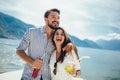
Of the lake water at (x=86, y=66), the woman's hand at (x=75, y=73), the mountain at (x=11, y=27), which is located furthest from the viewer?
the mountain at (x=11, y=27)

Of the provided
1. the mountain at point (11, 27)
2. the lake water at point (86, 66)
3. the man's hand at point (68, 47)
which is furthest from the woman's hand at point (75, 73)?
the mountain at point (11, 27)

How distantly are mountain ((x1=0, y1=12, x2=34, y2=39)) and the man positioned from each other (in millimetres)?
50203

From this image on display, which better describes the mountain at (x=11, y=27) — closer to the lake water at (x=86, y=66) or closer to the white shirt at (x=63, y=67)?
the lake water at (x=86, y=66)

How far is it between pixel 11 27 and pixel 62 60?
58034mm

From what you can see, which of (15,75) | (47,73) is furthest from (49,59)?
(15,75)

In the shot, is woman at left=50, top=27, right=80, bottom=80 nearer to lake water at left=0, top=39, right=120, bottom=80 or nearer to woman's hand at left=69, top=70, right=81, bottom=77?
woman's hand at left=69, top=70, right=81, bottom=77

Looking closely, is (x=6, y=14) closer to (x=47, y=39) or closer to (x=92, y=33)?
(x=92, y=33)

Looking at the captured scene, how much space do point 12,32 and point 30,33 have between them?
5622 centimetres

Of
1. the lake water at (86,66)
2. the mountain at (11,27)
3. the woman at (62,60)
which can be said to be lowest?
the lake water at (86,66)

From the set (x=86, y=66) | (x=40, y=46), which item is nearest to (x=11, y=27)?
(x=86, y=66)

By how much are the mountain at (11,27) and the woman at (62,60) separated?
50.2 m

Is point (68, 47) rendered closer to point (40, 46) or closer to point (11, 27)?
point (40, 46)

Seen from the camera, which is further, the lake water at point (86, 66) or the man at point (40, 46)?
the lake water at point (86, 66)

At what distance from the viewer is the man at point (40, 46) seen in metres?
1.80
